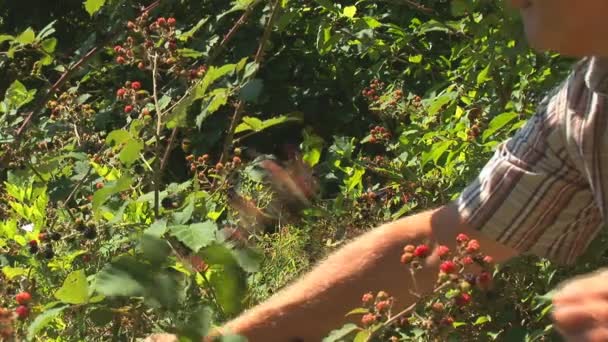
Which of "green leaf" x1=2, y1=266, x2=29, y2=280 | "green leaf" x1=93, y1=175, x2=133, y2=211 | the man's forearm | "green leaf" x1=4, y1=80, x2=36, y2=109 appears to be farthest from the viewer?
"green leaf" x1=4, y1=80, x2=36, y2=109

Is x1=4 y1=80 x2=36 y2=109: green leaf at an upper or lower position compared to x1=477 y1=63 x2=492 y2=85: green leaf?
upper

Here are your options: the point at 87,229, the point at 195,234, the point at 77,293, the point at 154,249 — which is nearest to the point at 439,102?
the point at 87,229

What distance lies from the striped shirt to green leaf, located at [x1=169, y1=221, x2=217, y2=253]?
39 centimetres

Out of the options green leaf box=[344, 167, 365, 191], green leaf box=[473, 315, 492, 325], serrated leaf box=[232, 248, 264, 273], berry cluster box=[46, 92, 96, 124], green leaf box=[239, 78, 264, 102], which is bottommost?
green leaf box=[344, 167, 365, 191]

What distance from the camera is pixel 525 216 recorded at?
5.35 ft

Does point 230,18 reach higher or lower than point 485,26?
lower

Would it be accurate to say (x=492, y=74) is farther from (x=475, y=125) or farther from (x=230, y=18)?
(x=230, y=18)

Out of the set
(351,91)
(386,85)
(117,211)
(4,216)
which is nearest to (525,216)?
(117,211)

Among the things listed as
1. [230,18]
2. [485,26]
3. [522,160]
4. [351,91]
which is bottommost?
[351,91]

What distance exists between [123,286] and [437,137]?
6.37 feet

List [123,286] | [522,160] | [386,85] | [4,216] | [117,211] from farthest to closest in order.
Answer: [386,85] → [4,216] → [117,211] → [522,160] → [123,286]

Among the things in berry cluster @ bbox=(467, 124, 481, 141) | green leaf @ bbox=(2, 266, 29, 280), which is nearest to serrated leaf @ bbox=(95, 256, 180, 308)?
green leaf @ bbox=(2, 266, 29, 280)

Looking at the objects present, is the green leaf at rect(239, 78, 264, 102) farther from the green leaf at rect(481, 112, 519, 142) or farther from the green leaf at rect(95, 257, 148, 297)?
the green leaf at rect(95, 257, 148, 297)

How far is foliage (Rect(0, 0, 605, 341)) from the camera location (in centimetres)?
156
